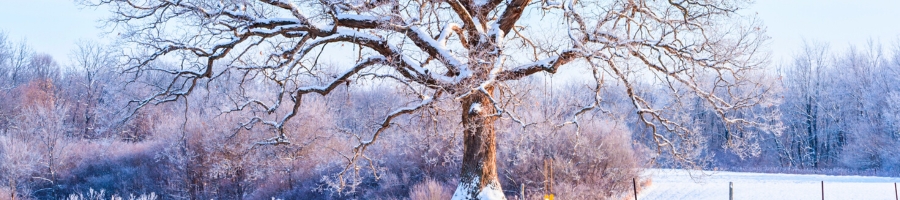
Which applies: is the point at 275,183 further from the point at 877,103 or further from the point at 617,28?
the point at 877,103

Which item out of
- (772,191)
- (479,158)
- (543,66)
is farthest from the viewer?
(772,191)

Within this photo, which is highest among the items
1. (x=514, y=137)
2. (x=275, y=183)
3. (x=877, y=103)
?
(x=877, y=103)

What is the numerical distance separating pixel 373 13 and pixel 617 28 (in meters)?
3.92

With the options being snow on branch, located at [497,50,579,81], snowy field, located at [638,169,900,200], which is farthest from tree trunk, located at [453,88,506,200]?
snowy field, located at [638,169,900,200]

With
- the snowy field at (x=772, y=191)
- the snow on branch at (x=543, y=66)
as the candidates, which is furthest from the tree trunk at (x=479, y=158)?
the snowy field at (x=772, y=191)

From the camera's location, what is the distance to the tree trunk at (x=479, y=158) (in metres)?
9.98

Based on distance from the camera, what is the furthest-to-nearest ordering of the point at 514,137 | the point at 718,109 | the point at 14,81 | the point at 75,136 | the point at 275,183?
the point at 14,81
the point at 75,136
the point at 275,183
the point at 514,137
the point at 718,109

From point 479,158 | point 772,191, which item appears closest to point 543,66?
point 479,158

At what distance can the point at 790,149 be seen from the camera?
135 feet

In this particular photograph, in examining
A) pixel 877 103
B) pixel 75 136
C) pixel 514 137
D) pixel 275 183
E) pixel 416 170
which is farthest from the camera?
pixel 75 136

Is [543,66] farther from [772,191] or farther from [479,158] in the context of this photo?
[772,191]

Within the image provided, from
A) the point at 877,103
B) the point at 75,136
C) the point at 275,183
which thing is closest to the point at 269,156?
the point at 275,183

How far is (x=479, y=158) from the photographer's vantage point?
10.2 m

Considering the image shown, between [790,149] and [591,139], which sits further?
[790,149]
